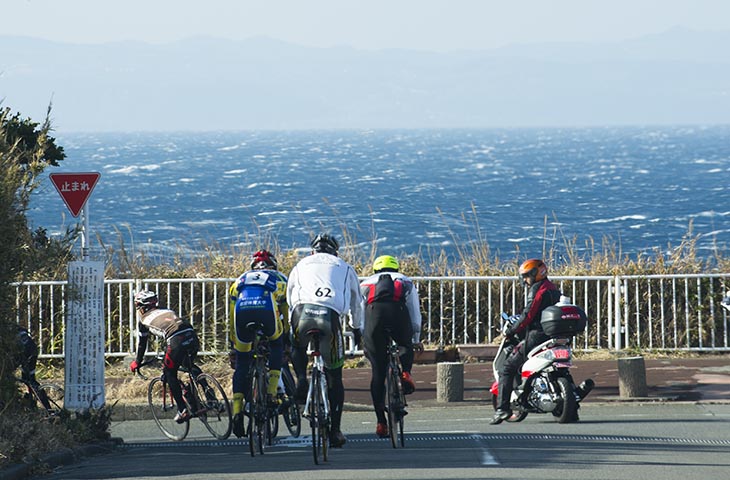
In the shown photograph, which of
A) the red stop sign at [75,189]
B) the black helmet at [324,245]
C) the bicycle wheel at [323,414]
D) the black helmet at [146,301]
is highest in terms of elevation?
the red stop sign at [75,189]

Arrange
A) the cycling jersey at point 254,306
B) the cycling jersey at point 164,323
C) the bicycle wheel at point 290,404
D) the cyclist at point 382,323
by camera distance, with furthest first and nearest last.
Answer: the cycling jersey at point 164,323 → the bicycle wheel at point 290,404 → the cyclist at point 382,323 → the cycling jersey at point 254,306

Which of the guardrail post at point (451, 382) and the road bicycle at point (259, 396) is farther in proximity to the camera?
the guardrail post at point (451, 382)

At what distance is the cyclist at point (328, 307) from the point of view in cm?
1145

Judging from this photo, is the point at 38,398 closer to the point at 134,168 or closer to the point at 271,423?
the point at 271,423

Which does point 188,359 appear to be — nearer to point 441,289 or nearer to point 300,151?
point 441,289

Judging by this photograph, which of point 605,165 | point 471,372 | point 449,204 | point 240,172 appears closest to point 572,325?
point 471,372

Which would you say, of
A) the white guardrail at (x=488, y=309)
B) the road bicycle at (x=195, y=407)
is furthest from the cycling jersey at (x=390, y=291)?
the white guardrail at (x=488, y=309)

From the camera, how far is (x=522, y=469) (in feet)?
34.6

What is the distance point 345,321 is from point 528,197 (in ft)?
242

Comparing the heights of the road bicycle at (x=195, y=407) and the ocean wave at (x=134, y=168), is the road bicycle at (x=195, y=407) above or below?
below

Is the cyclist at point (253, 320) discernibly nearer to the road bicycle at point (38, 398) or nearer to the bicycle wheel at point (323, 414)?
the bicycle wheel at point (323, 414)

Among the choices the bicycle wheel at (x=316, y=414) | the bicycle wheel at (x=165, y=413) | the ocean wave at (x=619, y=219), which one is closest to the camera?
the bicycle wheel at (x=316, y=414)

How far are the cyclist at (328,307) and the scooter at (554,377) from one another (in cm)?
262

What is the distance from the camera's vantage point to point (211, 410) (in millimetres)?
13203
